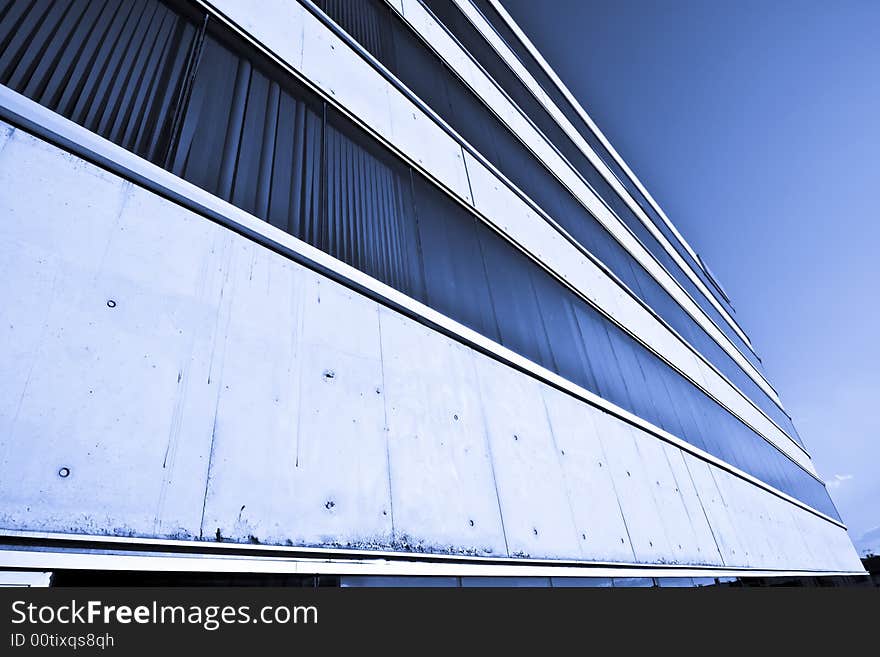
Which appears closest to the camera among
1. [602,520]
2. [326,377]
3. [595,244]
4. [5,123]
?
[5,123]

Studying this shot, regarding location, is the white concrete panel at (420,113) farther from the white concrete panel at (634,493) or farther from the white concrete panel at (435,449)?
the white concrete panel at (634,493)

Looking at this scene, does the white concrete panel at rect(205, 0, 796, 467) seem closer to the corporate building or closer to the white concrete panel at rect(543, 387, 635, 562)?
the corporate building

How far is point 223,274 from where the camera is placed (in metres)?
2.70

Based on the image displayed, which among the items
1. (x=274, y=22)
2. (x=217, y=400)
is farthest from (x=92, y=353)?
(x=274, y=22)

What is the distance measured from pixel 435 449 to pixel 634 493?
3603 mm

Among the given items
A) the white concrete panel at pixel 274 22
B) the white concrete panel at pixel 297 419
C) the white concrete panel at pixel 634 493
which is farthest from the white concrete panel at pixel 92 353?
the white concrete panel at pixel 634 493

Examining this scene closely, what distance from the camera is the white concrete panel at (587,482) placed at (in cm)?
446

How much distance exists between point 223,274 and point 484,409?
8.28 ft

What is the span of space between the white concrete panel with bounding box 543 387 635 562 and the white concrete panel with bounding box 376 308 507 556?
53.0 inches

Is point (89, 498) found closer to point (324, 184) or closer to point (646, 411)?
point (324, 184)

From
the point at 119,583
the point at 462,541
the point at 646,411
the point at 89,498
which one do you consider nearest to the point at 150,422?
the point at 89,498

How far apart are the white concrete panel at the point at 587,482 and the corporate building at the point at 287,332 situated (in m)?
0.04

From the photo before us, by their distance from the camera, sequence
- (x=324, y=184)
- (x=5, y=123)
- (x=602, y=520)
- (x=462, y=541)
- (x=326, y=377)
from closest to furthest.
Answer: (x=5, y=123) → (x=326, y=377) → (x=462, y=541) → (x=324, y=184) → (x=602, y=520)

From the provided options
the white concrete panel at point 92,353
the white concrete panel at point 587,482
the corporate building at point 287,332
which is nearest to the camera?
the white concrete panel at point 92,353
